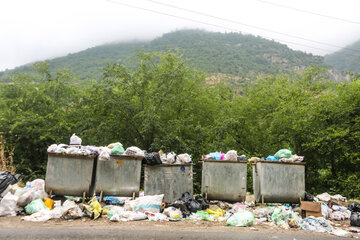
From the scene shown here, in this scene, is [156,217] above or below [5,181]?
below

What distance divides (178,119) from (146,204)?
27.5ft

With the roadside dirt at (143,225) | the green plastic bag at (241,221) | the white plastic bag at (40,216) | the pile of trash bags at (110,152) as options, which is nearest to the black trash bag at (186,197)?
the pile of trash bags at (110,152)

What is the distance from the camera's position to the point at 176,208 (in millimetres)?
5855

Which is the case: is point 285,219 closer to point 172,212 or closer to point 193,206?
point 193,206

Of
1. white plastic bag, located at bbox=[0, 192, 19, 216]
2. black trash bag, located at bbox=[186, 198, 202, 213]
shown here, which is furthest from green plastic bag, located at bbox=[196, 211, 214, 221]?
white plastic bag, located at bbox=[0, 192, 19, 216]

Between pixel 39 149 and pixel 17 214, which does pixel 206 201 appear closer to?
pixel 17 214

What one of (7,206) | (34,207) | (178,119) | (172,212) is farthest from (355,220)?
(178,119)

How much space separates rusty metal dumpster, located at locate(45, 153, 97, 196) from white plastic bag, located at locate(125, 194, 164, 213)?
1.16m

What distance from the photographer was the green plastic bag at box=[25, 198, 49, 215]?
5.44 metres

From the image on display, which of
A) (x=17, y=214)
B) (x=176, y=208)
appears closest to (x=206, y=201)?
(x=176, y=208)

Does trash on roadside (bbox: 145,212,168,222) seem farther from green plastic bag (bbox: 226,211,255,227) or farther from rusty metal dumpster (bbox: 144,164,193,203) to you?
green plastic bag (bbox: 226,211,255,227)

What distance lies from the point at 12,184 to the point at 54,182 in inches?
46.6

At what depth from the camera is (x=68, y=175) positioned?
6055 millimetres

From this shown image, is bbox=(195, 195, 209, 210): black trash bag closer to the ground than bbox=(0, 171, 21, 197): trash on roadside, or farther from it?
closer to the ground
